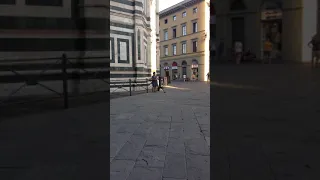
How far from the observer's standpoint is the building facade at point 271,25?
3.49ft

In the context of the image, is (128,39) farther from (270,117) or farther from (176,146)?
(270,117)

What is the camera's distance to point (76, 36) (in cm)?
166

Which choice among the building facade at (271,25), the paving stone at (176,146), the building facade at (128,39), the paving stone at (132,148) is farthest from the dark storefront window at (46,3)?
the building facade at (128,39)

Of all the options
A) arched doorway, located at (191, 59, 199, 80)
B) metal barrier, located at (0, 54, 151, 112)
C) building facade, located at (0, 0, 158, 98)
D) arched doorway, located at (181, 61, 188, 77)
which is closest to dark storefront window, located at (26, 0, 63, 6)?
building facade, located at (0, 0, 158, 98)

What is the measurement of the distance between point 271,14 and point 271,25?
0.04 metres

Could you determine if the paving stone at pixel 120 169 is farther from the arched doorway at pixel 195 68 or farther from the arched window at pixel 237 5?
the arched doorway at pixel 195 68

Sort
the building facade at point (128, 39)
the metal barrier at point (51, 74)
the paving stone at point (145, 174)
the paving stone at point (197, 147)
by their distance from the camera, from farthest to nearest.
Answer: the building facade at point (128, 39), the paving stone at point (197, 147), the paving stone at point (145, 174), the metal barrier at point (51, 74)

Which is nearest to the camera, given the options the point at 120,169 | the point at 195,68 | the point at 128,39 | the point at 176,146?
the point at 120,169

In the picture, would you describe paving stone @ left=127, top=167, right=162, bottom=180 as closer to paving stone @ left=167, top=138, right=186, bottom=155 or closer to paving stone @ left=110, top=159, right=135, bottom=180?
paving stone @ left=110, top=159, right=135, bottom=180

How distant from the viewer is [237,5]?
1117 millimetres

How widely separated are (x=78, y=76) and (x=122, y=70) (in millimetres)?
8278

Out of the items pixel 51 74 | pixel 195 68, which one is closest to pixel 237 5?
pixel 51 74

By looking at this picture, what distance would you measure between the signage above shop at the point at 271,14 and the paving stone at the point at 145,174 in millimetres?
1519

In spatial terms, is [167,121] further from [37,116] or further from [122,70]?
[122,70]
